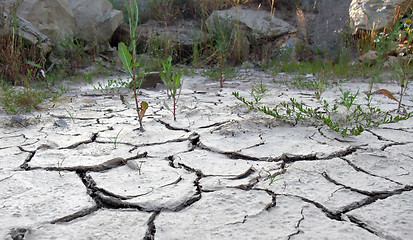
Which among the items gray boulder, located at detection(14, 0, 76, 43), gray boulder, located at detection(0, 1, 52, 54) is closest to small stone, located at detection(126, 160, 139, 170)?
gray boulder, located at detection(0, 1, 52, 54)

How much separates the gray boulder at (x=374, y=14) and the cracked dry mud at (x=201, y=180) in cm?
423

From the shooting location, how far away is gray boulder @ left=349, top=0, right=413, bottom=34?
20.4ft

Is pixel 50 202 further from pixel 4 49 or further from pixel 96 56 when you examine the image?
pixel 96 56

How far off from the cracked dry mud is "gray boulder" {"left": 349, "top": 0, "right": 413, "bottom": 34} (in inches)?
167

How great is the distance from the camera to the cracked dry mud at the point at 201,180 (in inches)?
53.7

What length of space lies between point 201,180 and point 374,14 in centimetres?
611

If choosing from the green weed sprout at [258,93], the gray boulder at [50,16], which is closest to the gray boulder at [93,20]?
the gray boulder at [50,16]

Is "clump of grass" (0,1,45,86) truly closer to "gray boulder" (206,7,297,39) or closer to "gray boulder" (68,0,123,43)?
"gray boulder" (68,0,123,43)

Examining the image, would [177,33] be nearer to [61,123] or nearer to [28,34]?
[28,34]

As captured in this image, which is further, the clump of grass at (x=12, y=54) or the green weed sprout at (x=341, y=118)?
the clump of grass at (x=12, y=54)

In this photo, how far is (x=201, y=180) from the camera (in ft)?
5.83

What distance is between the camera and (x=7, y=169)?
6.31 feet

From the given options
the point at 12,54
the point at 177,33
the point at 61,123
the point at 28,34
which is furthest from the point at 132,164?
the point at 177,33

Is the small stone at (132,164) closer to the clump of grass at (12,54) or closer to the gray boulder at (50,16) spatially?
the clump of grass at (12,54)
